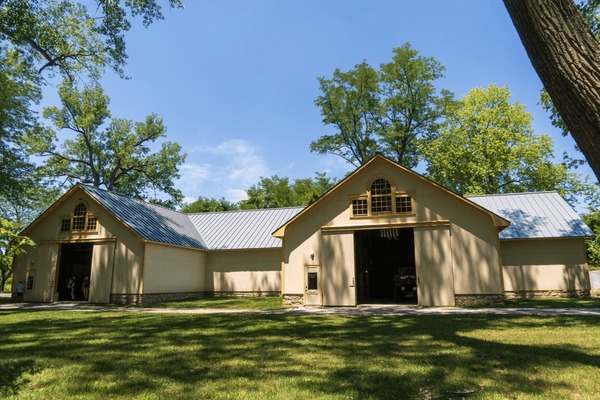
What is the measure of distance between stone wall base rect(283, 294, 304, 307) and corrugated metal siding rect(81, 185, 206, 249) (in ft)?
25.9

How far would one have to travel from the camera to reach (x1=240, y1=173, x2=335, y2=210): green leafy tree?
4772 centimetres

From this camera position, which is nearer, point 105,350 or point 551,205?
point 105,350

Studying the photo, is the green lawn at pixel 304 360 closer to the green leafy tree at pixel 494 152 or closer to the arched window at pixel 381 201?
the arched window at pixel 381 201

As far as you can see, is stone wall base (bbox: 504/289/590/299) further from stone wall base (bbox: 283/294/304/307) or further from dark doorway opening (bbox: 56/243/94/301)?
dark doorway opening (bbox: 56/243/94/301)

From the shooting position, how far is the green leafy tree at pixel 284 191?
4772 centimetres

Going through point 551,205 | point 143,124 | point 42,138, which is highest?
point 143,124

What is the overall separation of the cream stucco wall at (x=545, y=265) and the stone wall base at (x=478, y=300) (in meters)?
5.61

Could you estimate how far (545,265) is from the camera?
21.5 meters

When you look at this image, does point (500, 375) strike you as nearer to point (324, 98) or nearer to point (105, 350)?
point (105, 350)

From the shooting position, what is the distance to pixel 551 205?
24297 millimetres

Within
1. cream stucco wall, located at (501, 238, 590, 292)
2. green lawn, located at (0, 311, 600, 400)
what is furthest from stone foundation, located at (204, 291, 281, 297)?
green lawn, located at (0, 311, 600, 400)

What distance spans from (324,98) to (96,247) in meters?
25.9

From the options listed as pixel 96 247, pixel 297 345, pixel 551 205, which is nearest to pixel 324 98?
pixel 551 205

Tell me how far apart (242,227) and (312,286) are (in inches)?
440
